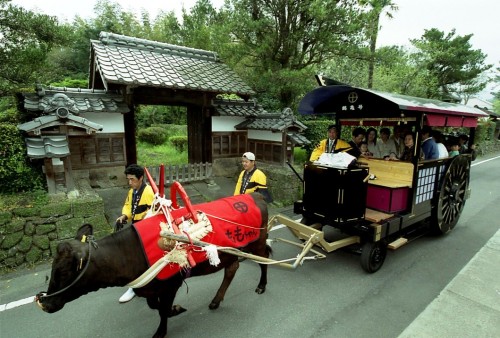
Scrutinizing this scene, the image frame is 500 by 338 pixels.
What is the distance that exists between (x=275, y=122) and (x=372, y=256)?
5.65m

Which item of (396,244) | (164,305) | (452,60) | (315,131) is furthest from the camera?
(452,60)

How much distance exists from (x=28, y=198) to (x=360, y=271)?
663cm

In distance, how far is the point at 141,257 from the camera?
2969 millimetres

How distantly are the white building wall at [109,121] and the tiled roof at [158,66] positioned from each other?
906 mm

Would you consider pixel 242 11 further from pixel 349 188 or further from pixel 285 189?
pixel 349 188

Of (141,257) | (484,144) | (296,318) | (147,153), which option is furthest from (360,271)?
(484,144)

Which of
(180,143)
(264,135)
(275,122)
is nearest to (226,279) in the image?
(275,122)

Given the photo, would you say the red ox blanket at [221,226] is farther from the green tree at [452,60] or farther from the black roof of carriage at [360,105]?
the green tree at [452,60]

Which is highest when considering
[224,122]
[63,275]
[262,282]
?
[224,122]

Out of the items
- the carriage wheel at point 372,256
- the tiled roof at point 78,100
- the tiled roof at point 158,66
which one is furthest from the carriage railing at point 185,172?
the carriage wheel at point 372,256

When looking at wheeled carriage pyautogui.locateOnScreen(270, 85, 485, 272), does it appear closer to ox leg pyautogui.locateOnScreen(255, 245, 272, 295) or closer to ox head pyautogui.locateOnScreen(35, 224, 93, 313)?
ox leg pyautogui.locateOnScreen(255, 245, 272, 295)

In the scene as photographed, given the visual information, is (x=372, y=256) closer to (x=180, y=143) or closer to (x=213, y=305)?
(x=213, y=305)

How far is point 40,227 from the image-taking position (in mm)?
5266

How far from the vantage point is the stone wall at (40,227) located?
16.4ft
